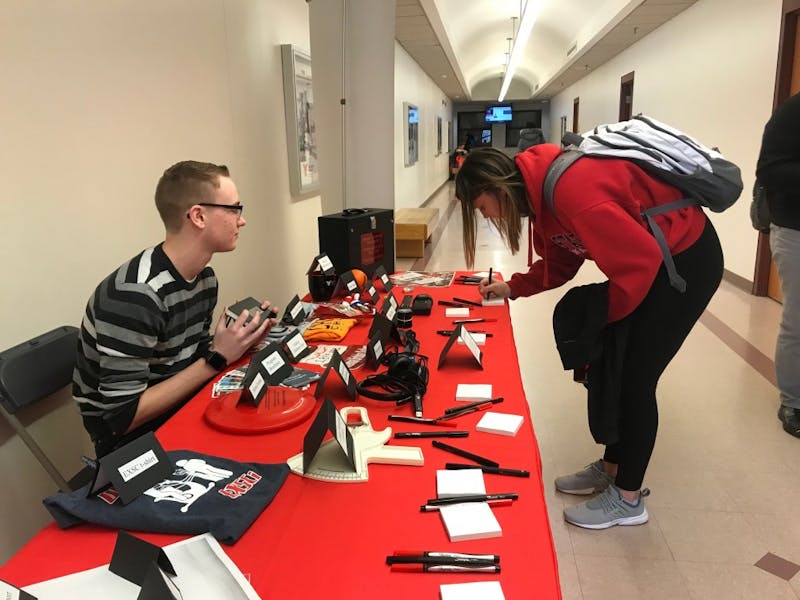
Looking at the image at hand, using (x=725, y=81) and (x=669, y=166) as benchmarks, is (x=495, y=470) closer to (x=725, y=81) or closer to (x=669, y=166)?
(x=669, y=166)

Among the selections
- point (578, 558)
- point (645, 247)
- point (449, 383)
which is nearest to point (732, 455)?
point (578, 558)

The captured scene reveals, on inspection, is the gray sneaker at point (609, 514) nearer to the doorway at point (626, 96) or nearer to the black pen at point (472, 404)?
the black pen at point (472, 404)

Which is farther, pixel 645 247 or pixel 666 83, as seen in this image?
pixel 666 83

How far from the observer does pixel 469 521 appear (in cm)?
94

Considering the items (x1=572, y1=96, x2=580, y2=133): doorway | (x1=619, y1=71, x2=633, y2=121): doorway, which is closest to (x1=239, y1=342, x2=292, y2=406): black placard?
(x1=619, y1=71, x2=633, y2=121): doorway

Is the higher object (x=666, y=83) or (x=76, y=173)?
(x=666, y=83)

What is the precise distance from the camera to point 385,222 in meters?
2.98

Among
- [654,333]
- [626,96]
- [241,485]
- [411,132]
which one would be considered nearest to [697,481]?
[654,333]

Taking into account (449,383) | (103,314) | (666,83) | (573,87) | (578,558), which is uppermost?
(573,87)

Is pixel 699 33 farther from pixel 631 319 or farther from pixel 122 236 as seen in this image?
pixel 122 236

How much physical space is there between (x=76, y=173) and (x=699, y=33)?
20.9 ft

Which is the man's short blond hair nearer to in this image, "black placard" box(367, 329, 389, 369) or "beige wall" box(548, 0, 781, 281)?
"black placard" box(367, 329, 389, 369)

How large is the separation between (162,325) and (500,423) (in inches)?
35.4

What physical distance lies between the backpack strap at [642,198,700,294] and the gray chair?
5.59 feet
